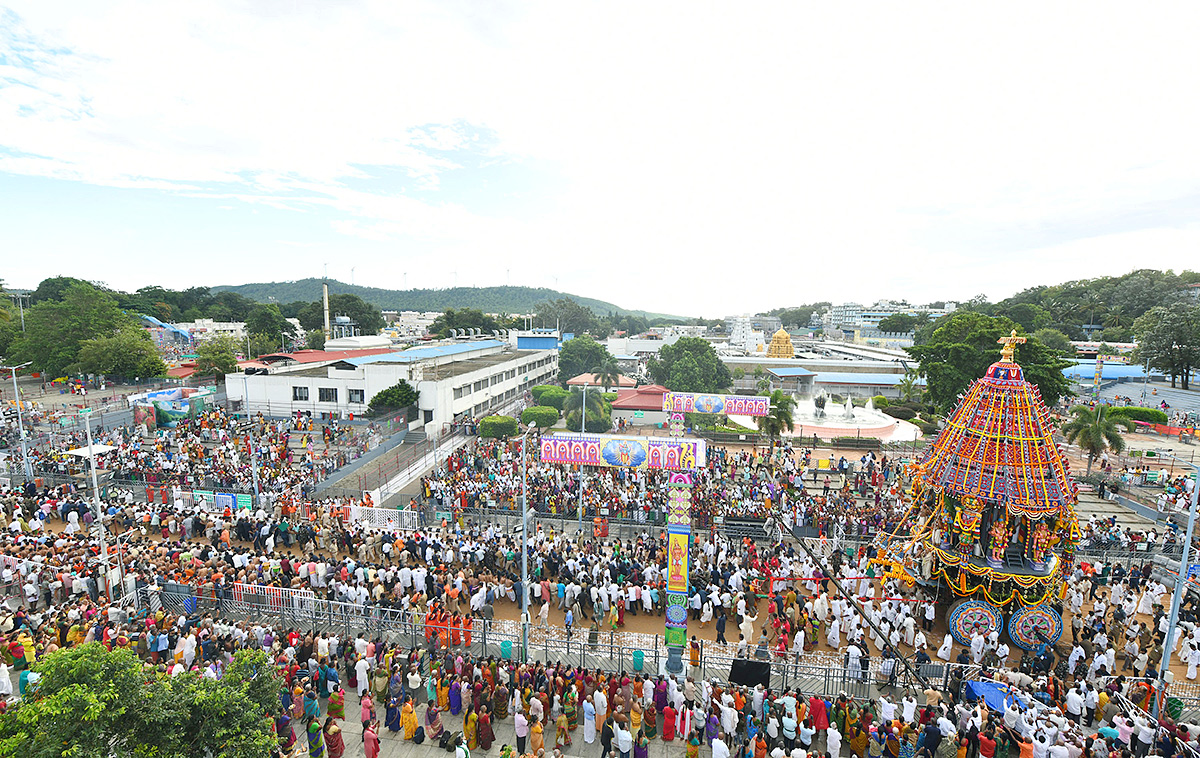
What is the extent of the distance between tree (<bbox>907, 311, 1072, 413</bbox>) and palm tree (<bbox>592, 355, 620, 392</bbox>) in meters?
24.6

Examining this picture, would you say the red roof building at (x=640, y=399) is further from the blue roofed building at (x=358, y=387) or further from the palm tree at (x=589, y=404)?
the blue roofed building at (x=358, y=387)

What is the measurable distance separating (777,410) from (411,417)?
2153cm

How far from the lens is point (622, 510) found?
2128 centimetres

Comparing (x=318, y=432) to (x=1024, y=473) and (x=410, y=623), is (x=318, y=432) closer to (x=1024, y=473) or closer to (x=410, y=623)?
(x=410, y=623)

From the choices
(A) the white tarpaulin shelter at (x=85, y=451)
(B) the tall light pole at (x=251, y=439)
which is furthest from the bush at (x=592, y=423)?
(A) the white tarpaulin shelter at (x=85, y=451)

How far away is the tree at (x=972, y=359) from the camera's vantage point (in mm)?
33062

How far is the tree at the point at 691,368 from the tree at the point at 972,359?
50.5ft

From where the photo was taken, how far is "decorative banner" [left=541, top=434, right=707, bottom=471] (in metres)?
15.9

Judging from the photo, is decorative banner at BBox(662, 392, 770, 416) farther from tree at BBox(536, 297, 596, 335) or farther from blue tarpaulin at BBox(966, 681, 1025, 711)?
tree at BBox(536, 297, 596, 335)

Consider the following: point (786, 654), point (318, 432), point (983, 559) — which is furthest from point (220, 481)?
point (983, 559)

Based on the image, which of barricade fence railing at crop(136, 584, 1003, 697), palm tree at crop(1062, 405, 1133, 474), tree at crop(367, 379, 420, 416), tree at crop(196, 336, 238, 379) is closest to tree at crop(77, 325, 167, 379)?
tree at crop(196, 336, 238, 379)

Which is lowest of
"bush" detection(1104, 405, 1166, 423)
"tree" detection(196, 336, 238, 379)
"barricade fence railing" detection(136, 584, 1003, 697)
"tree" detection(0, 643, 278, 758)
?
"barricade fence railing" detection(136, 584, 1003, 697)

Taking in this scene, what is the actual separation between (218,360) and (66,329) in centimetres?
1040

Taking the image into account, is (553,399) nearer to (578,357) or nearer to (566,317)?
(578,357)
